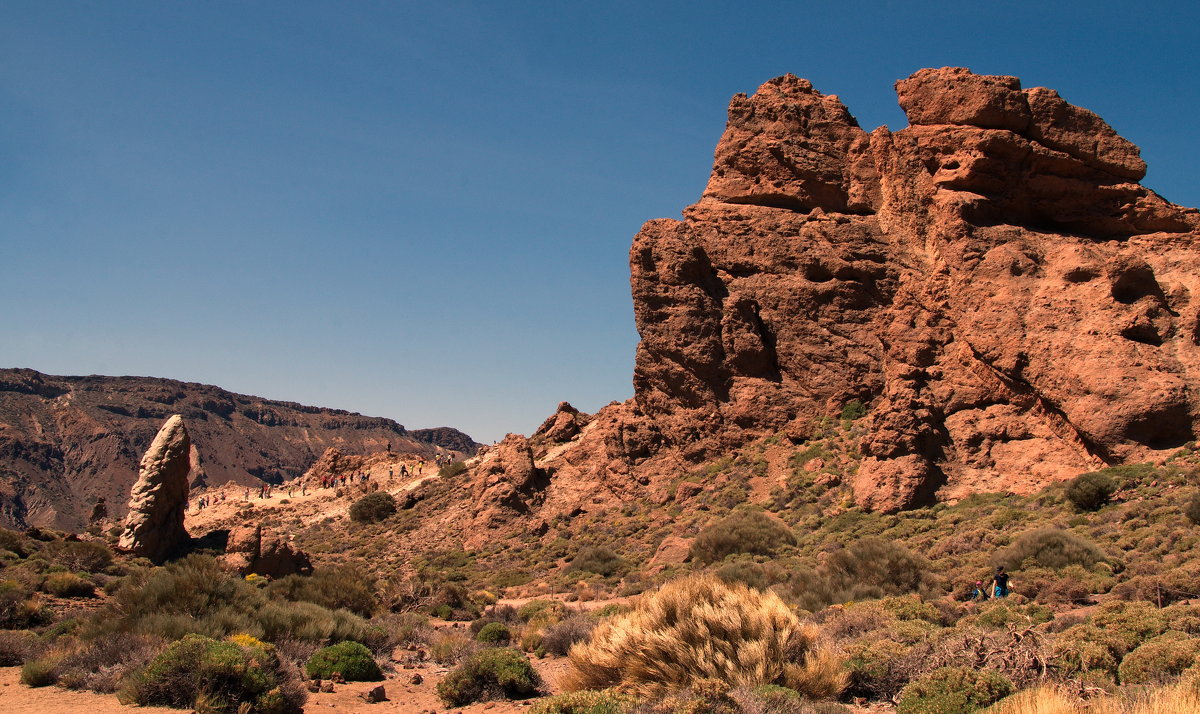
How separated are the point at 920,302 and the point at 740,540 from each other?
13.1 metres

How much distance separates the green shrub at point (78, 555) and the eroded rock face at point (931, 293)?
64.1 feet

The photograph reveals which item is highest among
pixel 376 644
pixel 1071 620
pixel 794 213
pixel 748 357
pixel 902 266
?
pixel 794 213

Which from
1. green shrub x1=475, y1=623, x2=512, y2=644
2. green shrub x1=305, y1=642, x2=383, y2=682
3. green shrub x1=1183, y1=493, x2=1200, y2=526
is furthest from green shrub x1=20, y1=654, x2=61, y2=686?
green shrub x1=1183, y1=493, x2=1200, y2=526

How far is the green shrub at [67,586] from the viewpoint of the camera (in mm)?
16375

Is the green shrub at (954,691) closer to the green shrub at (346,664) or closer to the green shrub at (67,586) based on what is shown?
the green shrub at (346,664)

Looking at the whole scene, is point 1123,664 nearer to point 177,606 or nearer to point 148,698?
point 148,698

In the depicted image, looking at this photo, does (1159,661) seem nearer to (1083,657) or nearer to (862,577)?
(1083,657)

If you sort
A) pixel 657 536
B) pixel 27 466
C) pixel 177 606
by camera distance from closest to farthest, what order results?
pixel 177 606 → pixel 657 536 → pixel 27 466

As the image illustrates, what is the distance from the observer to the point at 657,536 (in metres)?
27.5

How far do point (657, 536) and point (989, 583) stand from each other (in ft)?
44.3

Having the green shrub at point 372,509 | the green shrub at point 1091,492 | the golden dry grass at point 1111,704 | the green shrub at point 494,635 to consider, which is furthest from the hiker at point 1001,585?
the green shrub at point 372,509

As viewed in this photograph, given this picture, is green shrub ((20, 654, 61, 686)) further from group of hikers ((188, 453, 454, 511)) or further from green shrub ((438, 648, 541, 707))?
group of hikers ((188, 453, 454, 511))

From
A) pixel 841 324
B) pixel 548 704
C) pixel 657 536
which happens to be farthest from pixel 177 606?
pixel 841 324

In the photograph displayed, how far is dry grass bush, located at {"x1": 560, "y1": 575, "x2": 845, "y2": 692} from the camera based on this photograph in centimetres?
841
